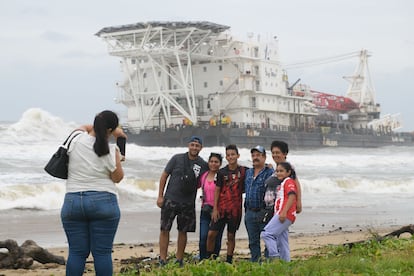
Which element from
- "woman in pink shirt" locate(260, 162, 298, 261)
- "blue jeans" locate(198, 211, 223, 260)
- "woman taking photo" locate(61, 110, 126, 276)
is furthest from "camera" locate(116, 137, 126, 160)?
"blue jeans" locate(198, 211, 223, 260)

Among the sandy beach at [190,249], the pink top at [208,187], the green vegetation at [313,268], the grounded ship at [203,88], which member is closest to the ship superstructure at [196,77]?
the grounded ship at [203,88]

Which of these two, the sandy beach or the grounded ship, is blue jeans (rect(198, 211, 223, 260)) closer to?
the sandy beach

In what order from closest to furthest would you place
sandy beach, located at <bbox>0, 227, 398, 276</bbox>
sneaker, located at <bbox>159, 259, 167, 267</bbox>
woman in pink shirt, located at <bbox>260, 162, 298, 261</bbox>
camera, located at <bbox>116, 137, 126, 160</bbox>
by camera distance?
camera, located at <bbox>116, 137, 126, 160</bbox>, woman in pink shirt, located at <bbox>260, 162, 298, 261</bbox>, sneaker, located at <bbox>159, 259, 167, 267</bbox>, sandy beach, located at <bbox>0, 227, 398, 276</bbox>

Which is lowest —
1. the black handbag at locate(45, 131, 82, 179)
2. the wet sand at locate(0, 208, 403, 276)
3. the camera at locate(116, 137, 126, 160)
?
the wet sand at locate(0, 208, 403, 276)

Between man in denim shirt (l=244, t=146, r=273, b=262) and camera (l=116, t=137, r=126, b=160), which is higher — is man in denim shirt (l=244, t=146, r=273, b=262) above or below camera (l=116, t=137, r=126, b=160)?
below

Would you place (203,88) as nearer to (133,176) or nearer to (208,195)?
(133,176)

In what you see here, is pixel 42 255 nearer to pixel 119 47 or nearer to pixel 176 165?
pixel 176 165

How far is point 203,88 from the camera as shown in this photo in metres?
52.1

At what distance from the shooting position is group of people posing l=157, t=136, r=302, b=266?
6906 millimetres

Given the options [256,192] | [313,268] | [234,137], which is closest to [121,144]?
[313,268]

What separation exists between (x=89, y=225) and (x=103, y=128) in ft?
2.03

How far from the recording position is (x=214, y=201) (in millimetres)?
7188

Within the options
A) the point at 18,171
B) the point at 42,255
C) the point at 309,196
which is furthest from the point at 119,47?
the point at 42,255

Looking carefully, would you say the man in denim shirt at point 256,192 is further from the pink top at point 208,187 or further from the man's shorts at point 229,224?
the pink top at point 208,187
